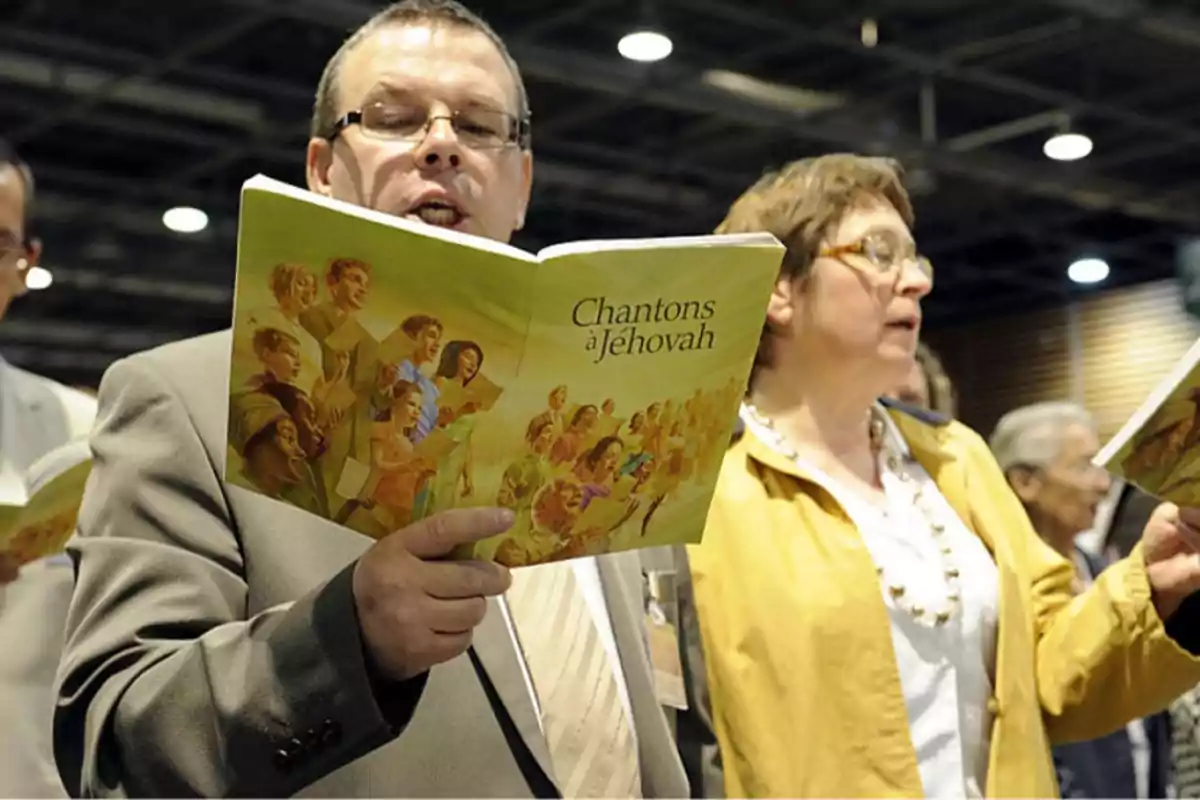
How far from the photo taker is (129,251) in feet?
37.7

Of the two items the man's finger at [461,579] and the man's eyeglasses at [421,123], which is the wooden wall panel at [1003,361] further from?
the man's finger at [461,579]

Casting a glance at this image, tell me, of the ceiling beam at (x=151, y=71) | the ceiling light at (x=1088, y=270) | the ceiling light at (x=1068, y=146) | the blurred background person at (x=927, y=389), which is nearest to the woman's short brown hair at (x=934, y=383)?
the blurred background person at (x=927, y=389)

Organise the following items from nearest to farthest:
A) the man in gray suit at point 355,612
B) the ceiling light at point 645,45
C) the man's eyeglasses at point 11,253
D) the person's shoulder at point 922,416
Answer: the man in gray suit at point 355,612 < the person's shoulder at point 922,416 < the man's eyeglasses at point 11,253 < the ceiling light at point 645,45

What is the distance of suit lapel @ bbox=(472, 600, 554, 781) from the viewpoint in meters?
1.36

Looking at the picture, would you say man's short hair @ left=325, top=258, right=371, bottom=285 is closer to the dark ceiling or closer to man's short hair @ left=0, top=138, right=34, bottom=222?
man's short hair @ left=0, top=138, right=34, bottom=222

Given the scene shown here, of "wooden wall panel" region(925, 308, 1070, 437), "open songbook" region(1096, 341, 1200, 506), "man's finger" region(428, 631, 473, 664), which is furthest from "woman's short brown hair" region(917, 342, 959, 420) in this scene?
"wooden wall panel" region(925, 308, 1070, 437)

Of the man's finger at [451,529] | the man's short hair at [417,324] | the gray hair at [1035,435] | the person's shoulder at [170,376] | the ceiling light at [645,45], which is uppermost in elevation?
the ceiling light at [645,45]

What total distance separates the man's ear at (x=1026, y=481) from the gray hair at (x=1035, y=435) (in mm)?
18

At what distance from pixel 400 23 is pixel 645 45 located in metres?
5.85

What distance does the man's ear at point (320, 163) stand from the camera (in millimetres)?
1628

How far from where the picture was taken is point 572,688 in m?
1.44

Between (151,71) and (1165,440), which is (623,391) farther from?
(151,71)

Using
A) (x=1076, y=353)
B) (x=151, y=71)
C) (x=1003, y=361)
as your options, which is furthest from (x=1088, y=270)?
(x=151, y=71)

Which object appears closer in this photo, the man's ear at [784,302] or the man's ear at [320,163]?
the man's ear at [320,163]
